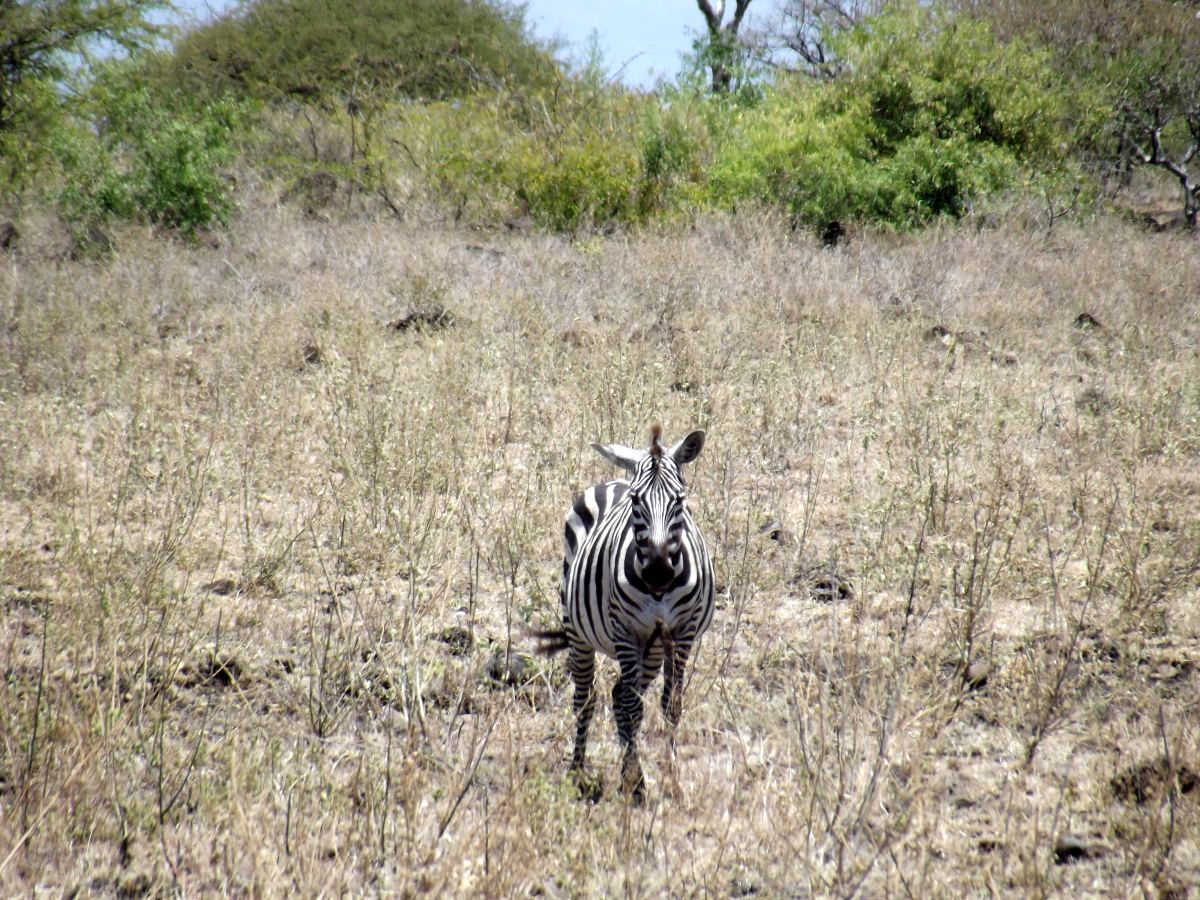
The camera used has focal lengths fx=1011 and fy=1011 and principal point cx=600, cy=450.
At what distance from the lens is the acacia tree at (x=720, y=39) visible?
24256 millimetres

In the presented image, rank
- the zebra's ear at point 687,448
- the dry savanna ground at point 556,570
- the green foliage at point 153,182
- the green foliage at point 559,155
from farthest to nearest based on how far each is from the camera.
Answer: the green foliage at point 559,155 → the green foliage at point 153,182 → the zebra's ear at point 687,448 → the dry savanna ground at point 556,570

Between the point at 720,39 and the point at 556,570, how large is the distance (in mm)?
23720

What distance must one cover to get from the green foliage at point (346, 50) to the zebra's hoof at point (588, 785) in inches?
847

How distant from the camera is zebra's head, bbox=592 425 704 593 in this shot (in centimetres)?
332

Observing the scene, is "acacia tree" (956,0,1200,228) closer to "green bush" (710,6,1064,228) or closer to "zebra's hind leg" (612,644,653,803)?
"green bush" (710,6,1064,228)

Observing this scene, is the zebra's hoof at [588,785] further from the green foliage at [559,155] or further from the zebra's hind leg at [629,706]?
the green foliage at [559,155]

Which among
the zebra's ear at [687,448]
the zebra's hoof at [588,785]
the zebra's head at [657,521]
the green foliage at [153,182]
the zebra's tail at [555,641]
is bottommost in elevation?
the zebra's hoof at [588,785]

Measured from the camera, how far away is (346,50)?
2559cm

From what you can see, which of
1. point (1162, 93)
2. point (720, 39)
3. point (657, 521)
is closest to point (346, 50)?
point (720, 39)

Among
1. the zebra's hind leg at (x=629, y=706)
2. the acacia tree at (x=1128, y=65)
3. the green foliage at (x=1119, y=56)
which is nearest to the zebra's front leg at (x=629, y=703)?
the zebra's hind leg at (x=629, y=706)

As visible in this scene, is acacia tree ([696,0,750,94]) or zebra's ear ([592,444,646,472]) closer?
zebra's ear ([592,444,646,472])

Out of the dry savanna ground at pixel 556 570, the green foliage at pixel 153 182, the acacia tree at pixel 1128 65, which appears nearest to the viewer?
the dry savanna ground at pixel 556 570

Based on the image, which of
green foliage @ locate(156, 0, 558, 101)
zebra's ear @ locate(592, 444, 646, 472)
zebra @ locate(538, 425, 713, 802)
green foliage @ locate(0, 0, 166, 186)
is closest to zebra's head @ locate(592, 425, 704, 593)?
zebra @ locate(538, 425, 713, 802)

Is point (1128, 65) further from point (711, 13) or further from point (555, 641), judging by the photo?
point (555, 641)
